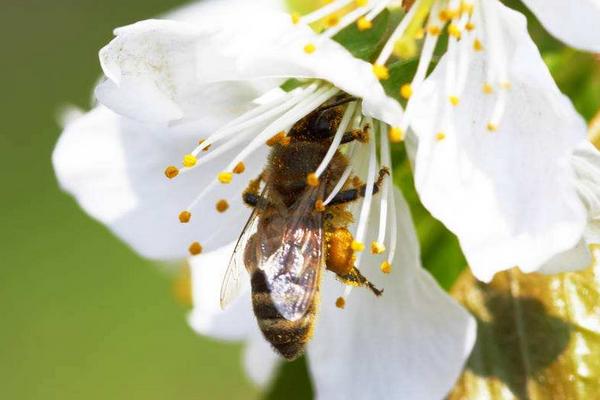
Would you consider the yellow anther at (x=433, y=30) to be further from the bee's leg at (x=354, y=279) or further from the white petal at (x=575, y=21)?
the bee's leg at (x=354, y=279)

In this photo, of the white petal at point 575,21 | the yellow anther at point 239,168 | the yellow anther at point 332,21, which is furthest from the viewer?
the yellow anther at point 239,168

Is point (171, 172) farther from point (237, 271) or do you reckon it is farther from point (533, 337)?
point (533, 337)

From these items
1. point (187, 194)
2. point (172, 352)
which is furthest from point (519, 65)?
point (172, 352)

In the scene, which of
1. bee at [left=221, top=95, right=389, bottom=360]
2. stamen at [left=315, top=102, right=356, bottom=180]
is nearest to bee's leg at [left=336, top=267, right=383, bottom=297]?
bee at [left=221, top=95, right=389, bottom=360]

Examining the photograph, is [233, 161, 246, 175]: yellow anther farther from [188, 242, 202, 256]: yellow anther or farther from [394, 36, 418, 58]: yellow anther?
[394, 36, 418, 58]: yellow anther

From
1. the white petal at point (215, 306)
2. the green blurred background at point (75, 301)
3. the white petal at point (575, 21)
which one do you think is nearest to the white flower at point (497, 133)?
the white petal at point (575, 21)

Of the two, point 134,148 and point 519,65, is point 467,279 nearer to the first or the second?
point 519,65
